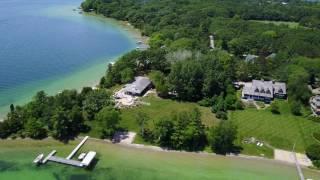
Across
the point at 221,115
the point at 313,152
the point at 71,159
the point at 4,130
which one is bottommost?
the point at 71,159

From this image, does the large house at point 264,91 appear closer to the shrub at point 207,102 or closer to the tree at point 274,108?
the tree at point 274,108

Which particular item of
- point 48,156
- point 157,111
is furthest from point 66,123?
point 157,111

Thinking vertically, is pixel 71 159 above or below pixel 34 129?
below

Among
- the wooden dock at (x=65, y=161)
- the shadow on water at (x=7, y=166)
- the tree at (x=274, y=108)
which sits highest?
the tree at (x=274, y=108)

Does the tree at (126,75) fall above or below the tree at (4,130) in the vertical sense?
above

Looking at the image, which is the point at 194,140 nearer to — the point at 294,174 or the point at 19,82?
the point at 294,174

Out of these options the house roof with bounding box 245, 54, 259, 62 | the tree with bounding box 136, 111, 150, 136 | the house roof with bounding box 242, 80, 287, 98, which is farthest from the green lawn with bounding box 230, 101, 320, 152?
the house roof with bounding box 245, 54, 259, 62

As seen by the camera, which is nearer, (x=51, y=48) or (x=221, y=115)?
(x=221, y=115)

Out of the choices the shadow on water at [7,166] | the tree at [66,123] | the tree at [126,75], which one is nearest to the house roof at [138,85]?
the tree at [126,75]

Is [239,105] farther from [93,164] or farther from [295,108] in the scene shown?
[93,164]
